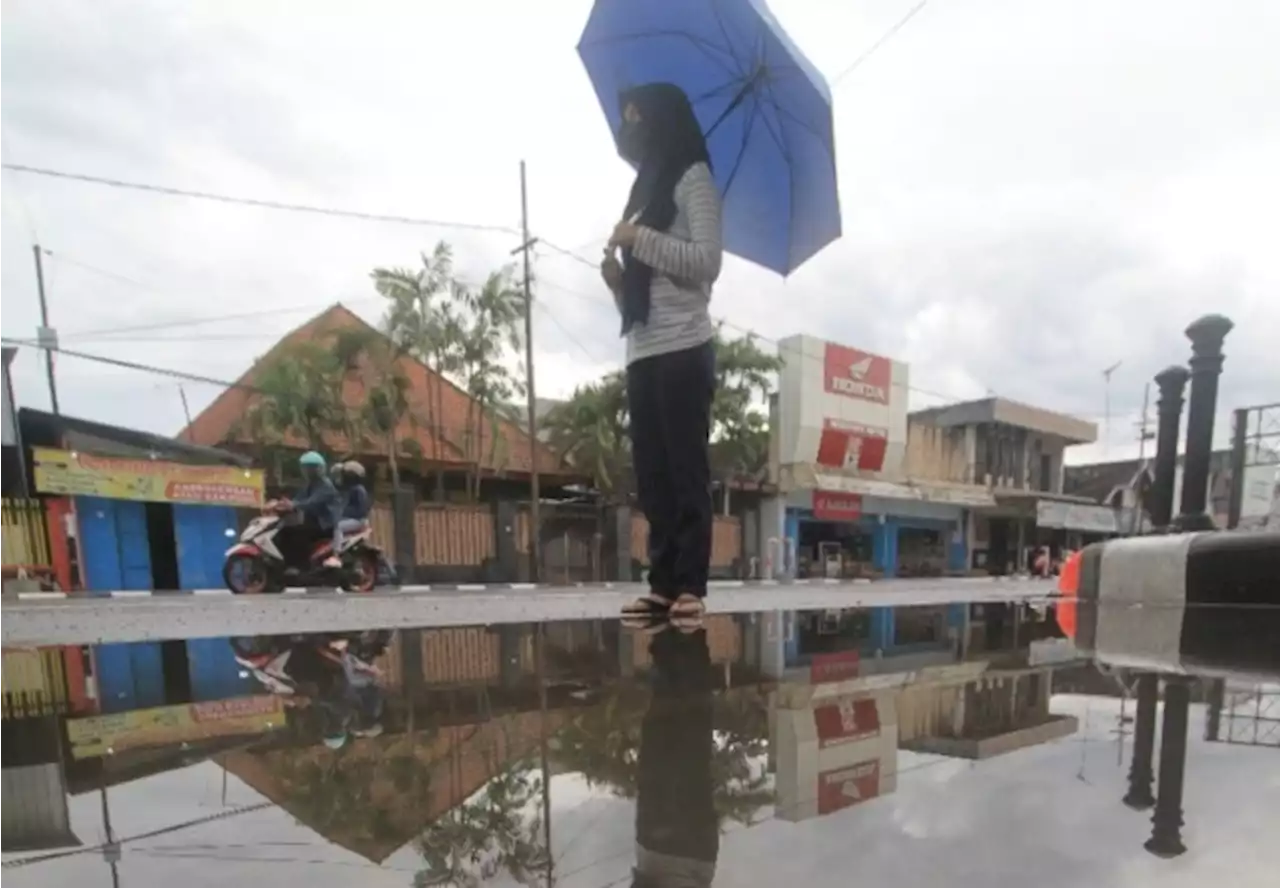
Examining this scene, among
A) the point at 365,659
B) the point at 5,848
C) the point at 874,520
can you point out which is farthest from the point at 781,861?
the point at 874,520

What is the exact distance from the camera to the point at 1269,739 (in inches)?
49.1

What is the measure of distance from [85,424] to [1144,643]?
12.3 meters

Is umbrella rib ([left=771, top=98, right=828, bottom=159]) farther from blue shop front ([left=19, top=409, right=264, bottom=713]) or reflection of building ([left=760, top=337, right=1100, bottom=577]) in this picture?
reflection of building ([left=760, top=337, right=1100, bottom=577])

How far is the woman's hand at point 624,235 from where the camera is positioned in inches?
92.0

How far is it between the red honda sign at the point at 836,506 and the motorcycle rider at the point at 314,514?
13552 mm

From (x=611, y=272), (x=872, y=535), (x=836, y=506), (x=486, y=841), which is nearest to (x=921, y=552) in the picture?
(x=872, y=535)

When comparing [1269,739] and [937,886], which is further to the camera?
[1269,739]

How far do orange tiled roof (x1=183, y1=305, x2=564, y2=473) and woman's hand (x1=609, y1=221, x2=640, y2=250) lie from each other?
36.0 ft

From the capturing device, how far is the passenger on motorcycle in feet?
24.8

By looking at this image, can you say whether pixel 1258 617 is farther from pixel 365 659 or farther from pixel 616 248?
pixel 365 659

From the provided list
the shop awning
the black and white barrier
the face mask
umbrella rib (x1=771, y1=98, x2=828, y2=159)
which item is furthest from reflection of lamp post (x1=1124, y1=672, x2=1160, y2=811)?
the shop awning

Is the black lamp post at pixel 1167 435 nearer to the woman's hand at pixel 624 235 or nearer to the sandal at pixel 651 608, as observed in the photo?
the sandal at pixel 651 608

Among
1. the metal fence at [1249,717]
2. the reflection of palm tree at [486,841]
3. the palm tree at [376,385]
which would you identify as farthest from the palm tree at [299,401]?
the metal fence at [1249,717]

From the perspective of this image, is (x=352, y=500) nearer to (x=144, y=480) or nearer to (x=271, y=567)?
(x=271, y=567)
